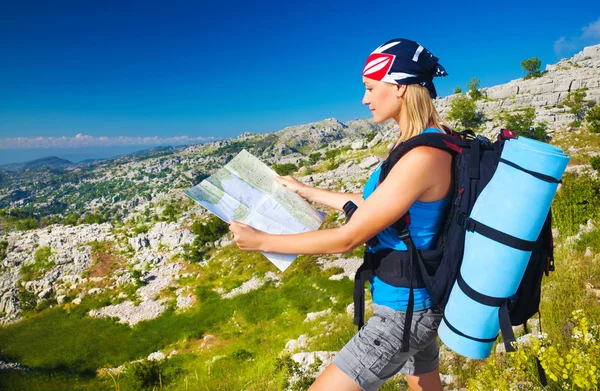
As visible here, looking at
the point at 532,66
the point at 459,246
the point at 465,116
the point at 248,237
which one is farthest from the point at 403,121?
the point at 532,66

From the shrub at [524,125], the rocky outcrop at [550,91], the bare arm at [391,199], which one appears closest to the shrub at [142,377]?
the bare arm at [391,199]

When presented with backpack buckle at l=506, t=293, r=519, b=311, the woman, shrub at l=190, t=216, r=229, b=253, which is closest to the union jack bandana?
the woman

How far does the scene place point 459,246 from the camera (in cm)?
176

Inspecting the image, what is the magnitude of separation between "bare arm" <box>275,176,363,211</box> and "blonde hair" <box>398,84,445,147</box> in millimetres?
860

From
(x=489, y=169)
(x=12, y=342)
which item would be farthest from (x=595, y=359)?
(x=12, y=342)

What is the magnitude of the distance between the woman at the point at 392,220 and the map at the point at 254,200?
47 cm

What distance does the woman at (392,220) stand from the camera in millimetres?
1597

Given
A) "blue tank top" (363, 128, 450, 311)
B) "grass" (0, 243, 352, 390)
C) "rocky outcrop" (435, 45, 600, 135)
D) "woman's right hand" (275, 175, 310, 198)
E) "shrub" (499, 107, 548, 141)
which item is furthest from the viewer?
"rocky outcrop" (435, 45, 600, 135)

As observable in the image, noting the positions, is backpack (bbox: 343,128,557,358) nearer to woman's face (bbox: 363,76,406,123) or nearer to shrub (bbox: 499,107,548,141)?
woman's face (bbox: 363,76,406,123)

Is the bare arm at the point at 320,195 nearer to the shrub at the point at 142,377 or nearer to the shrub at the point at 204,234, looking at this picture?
the shrub at the point at 142,377

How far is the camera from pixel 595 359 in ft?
5.81

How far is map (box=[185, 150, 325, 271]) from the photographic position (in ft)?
7.69

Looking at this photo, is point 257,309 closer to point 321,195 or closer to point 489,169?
point 321,195

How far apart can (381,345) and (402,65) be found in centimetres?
159
